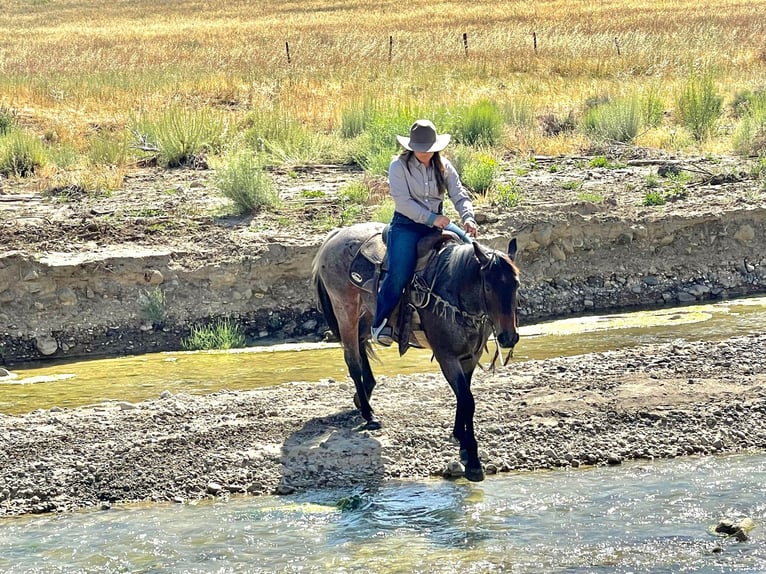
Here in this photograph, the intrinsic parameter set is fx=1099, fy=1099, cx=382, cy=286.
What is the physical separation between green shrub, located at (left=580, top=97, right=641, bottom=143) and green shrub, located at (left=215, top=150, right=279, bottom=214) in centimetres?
737

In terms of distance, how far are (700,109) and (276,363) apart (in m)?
12.6

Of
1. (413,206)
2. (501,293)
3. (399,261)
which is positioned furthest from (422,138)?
(501,293)

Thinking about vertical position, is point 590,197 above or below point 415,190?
below

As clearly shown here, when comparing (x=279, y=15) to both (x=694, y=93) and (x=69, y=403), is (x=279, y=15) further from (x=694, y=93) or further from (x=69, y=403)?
(x=69, y=403)

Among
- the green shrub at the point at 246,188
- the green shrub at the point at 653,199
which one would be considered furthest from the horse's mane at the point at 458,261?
the green shrub at the point at 653,199

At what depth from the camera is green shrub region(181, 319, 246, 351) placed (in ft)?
44.7

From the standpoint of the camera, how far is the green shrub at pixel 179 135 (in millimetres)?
20594

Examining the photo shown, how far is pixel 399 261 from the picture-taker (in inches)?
358

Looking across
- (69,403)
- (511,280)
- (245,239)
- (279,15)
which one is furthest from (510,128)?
(279,15)

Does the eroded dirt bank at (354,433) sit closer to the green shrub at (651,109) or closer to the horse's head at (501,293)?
the horse's head at (501,293)

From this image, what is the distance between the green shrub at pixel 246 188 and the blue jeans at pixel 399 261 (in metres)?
7.86

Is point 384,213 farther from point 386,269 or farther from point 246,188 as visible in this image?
point 386,269

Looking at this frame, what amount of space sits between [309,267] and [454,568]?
25.7 feet

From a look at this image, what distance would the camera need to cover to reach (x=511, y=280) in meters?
8.16
